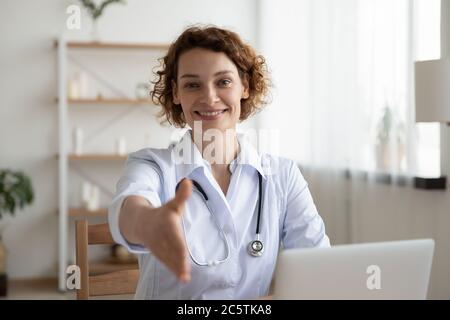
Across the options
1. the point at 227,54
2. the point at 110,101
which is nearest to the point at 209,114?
the point at 227,54

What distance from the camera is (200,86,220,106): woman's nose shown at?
4.18 feet

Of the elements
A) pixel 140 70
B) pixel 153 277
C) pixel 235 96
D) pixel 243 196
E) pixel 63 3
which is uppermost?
pixel 63 3

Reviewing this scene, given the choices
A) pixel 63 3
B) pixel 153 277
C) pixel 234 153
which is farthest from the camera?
pixel 63 3

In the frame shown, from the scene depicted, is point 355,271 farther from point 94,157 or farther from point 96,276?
point 94,157

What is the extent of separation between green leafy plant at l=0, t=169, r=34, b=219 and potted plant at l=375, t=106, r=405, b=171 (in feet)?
8.45

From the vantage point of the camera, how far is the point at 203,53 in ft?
4.29

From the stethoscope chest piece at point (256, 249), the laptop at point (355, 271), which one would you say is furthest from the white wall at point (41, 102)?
the laptop at point (355, 271)

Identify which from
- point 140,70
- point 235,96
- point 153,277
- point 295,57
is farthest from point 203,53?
point 140,70

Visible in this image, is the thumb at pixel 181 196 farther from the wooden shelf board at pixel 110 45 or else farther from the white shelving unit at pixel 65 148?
the wooden shelf board at pixel 110 45

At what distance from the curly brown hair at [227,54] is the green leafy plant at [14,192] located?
10.2ft
